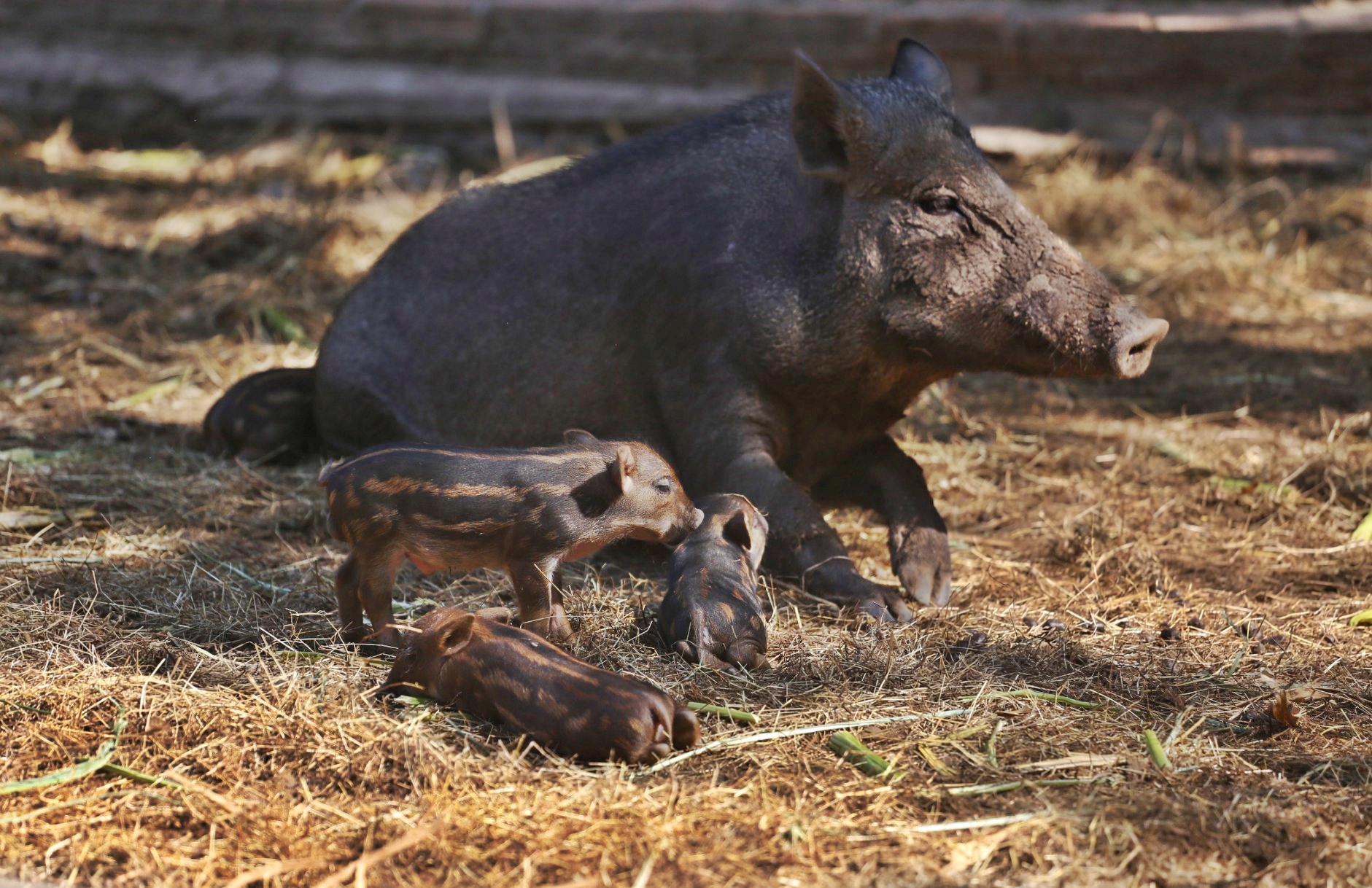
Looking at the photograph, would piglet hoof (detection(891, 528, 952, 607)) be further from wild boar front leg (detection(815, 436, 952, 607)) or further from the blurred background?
the blurred background

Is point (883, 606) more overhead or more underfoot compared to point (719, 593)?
more underfoot

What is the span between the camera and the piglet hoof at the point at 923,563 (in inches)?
185

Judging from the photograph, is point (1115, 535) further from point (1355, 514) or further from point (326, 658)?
point (326, 658)

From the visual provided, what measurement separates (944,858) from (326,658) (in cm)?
176

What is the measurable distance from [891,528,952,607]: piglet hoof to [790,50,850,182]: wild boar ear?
121 centimetres

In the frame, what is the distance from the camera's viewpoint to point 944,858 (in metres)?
2.90

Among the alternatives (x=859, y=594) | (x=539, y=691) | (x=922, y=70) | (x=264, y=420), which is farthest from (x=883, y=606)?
(x=264, y=420)

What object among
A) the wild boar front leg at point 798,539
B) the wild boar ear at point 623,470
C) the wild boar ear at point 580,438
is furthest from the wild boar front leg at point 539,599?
the wild boar front leg at point 798,539

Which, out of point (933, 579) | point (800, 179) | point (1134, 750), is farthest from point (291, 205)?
point (1134, 750)

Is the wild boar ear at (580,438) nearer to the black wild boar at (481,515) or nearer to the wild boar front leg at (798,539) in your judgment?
the black wild boar at (481,515)

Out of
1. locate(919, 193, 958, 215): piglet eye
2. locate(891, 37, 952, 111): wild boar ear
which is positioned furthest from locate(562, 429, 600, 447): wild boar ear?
locate(891, 37, 952, 111): wild boar ear

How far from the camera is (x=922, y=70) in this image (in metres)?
5.29

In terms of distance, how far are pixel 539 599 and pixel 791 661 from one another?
2.37 feet

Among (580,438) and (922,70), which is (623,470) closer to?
(580,438)
